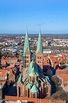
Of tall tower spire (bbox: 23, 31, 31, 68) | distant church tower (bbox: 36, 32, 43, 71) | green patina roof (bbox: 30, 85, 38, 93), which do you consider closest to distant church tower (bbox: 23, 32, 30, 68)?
tall tower spire (bbox: 23, 31, 31, 68)

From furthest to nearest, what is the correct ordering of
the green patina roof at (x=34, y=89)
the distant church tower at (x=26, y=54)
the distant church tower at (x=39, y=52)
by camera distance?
the distant church tower at (x=26, y=54)
the distant church tower at (x=39, y=52)
the green patina roof at (x=34, y=89)

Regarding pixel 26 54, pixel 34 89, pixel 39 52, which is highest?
pixel 39 52

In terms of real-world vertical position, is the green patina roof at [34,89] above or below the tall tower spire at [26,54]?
below

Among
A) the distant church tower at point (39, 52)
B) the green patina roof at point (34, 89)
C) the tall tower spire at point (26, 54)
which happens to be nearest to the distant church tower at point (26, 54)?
the tall tower spire at point (26, 54)

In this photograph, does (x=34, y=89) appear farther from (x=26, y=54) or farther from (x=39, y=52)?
(x=39, y=52)

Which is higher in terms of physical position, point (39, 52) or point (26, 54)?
point (39, 52)

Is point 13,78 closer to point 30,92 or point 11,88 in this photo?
point 11,88

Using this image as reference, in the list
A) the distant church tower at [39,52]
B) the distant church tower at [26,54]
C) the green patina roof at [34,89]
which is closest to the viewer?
the green patina roof at [34,89]

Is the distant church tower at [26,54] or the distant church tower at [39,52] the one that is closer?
the distant church tower at [39,52]

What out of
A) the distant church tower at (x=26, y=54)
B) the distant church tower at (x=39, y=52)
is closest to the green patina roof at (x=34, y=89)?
the distant church tower at (x=26, y=54)

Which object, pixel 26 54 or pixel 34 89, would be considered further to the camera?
pixel 26 54

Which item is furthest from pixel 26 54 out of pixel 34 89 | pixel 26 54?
pixel 34 89

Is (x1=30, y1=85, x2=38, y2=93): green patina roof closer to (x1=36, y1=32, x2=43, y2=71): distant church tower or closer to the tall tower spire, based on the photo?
the tall tower spire

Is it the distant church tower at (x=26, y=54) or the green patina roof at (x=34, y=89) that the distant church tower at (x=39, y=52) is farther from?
the green patina roof at (x=34, y=89)
